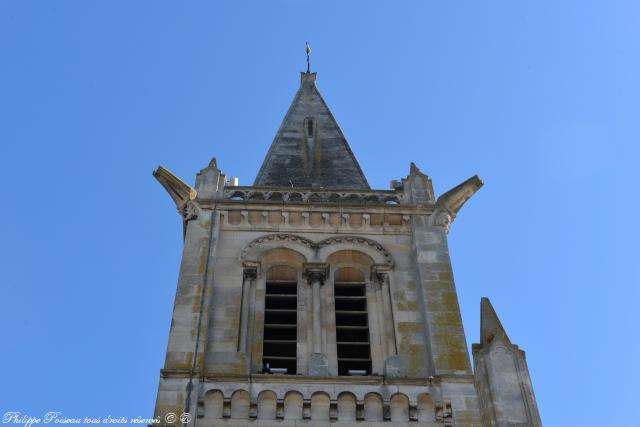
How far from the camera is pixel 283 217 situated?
23594mm

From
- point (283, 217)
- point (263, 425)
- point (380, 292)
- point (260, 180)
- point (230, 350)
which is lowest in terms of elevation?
point (263, 425)

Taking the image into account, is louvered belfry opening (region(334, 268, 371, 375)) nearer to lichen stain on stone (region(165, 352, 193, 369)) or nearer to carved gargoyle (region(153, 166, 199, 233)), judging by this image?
lichen stain on stone (region(165, 352, 193, 369))

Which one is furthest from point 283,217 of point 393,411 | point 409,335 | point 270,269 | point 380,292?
point 393,411

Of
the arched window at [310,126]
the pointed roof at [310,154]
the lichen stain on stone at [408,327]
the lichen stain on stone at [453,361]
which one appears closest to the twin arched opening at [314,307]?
the lichen stain on stone at [408,327]

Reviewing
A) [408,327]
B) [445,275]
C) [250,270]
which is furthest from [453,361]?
[250,270]

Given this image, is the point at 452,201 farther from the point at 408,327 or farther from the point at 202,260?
the point at 202,260

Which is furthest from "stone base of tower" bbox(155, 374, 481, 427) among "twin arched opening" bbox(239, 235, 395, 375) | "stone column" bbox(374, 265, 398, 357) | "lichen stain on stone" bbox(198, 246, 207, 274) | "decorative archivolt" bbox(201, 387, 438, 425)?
"lichen stain on stone" bbox(198, 246, 207, 274)

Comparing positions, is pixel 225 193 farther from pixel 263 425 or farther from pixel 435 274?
pixel 263 425

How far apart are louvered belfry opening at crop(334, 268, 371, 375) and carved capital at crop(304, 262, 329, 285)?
40cm

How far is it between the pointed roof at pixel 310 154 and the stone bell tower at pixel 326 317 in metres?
A: 0.55

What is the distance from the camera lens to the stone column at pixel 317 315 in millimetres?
19484

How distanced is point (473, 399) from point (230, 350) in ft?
14.7

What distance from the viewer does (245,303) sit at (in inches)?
836

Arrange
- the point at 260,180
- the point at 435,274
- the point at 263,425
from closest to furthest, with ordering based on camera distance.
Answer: the point at 263,425 → the point at 435,274 → the point at 260,180
